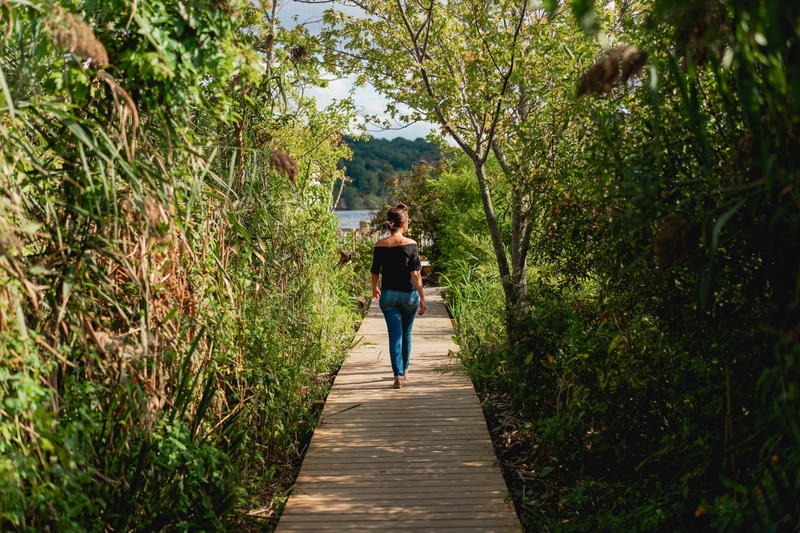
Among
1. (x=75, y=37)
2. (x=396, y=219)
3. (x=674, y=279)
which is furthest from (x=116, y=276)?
(x=396, y=219)

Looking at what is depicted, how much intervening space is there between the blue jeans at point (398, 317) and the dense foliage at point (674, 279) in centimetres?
136

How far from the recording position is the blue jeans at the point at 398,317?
5.71 m

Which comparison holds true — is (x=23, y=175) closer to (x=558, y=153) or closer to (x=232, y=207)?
(x=232, y=207)

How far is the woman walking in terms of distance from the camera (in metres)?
5.68

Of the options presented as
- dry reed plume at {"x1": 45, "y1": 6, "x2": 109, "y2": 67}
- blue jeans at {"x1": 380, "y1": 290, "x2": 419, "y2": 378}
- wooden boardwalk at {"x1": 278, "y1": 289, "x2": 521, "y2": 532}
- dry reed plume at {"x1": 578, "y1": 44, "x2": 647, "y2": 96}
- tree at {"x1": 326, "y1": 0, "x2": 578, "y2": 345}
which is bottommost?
wooden boardwalk at {"x1": 278, "y1": 289, "x2": 521, "y2": 532}

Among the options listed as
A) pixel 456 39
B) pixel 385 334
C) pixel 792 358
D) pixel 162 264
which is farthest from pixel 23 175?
pixel 385 334

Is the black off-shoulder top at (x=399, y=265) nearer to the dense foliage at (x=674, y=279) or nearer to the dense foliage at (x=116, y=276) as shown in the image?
the dense foliage at (x=674, y=279)

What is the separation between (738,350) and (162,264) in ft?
8.24

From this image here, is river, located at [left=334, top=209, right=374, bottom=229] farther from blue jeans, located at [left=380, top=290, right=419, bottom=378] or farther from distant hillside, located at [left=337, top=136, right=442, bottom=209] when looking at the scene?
distant hillside, located at [left=337, top=136, right=442, bottom=209]

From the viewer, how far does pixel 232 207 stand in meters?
3.68

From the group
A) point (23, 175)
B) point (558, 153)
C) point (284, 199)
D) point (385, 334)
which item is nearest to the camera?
point (23, 175)

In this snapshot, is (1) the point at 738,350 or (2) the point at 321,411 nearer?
(1) the point at 738,350

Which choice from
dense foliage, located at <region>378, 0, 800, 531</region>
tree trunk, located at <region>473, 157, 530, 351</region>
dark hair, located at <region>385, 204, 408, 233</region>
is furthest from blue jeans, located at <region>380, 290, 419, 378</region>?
dense foliage, located at <region>378, 0, 800, 531</region>

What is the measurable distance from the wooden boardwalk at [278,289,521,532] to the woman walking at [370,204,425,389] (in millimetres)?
449
